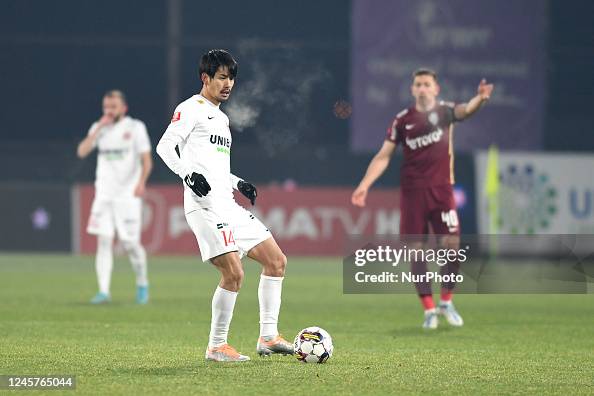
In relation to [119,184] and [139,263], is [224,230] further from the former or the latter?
[119,184]

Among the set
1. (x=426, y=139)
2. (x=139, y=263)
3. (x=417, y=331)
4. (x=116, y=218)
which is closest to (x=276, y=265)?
(x=417, y=331)

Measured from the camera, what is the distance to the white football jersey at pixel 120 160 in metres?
14.0

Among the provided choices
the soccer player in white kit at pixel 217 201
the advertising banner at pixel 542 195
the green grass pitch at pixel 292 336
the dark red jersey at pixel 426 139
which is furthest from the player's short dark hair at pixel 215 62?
the advertising banner at pixel 542 195

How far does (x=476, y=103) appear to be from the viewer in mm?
11375

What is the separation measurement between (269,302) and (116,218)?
5.42m

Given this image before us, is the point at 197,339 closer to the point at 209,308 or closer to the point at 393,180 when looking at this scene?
the point at 209,308

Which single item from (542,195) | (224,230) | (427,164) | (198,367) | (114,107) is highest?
(542,195)

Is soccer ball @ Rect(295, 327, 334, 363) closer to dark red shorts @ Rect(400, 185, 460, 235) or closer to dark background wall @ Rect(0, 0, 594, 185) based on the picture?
dark red shorts @ Rect(400, 185, 460, 235)

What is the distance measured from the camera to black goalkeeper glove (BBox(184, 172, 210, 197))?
8070 millimetres

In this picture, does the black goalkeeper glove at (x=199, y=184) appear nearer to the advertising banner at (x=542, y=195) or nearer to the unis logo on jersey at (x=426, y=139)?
the unis logo on jersey at (x=426, y=139)

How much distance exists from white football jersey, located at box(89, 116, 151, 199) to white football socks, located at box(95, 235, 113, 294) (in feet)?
1.59

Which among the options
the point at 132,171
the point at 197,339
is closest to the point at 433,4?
the point at 132,171

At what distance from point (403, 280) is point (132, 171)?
3.99m

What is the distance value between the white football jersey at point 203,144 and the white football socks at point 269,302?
2.02 feet
